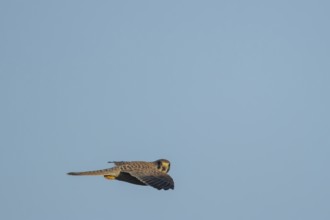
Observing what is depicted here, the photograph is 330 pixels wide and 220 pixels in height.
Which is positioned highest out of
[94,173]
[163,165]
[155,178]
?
[163,165]

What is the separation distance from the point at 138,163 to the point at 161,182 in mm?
3187

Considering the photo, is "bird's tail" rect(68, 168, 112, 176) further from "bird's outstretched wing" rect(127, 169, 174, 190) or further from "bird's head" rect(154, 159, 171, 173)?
"bird's head" rect(154, 159, 171, 173)

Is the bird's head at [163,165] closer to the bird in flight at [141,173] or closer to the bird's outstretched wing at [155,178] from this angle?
the bird in flight at [141,173]

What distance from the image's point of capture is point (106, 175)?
1548 inches

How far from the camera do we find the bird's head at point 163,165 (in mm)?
40531

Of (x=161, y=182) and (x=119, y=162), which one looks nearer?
(x=161, y=182)

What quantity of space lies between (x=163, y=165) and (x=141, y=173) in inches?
85.8

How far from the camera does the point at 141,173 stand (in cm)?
3869

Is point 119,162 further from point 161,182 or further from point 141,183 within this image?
point 161,182

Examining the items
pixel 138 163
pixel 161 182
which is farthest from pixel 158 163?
pixel 161 182

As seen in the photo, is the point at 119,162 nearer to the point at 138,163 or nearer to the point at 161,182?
the point at 138,163

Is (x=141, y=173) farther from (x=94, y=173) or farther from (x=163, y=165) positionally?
(x=163, y=165)

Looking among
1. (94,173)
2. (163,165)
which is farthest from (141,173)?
(163,165)

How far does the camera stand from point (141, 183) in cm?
4003
